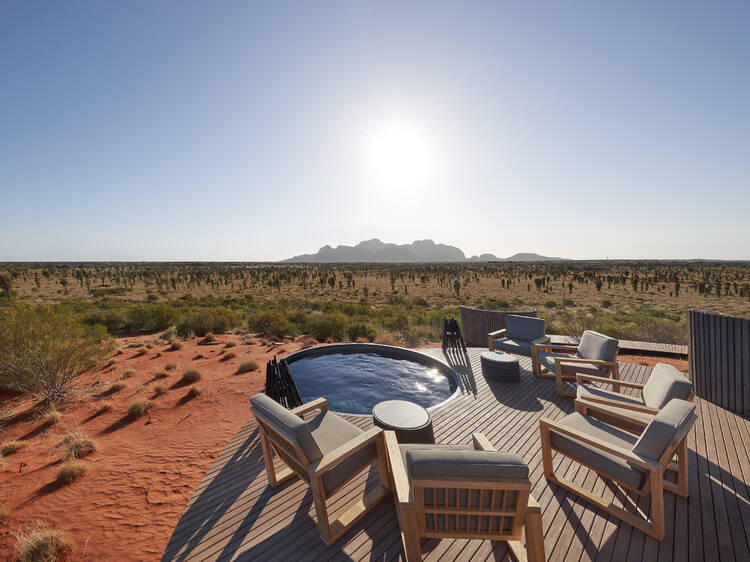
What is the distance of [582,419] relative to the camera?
3.36m

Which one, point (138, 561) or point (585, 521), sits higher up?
point (585, 521)

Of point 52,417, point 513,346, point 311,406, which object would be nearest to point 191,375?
point 52,417

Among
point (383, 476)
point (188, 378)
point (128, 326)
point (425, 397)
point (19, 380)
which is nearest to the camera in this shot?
point (383, 476)

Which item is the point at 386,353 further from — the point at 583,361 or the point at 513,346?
the point at 583,361

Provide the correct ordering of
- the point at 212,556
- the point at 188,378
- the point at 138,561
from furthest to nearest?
the point at 188,378 < the point at 138,561 < the point at 212,556

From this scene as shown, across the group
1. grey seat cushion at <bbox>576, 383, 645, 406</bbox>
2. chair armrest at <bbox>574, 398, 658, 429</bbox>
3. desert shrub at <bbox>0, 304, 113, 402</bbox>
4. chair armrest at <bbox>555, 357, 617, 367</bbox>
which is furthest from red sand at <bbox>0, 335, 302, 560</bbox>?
chair armrest at <bbox>555, 357, 617, 367</bbox>

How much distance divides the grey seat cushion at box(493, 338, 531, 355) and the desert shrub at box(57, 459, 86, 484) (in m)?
7.96

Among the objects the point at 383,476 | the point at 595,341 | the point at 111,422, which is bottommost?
the point at 111,422

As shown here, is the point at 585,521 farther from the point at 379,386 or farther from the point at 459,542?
the point at 379,386

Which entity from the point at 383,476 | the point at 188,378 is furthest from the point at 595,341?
the point at 188,378

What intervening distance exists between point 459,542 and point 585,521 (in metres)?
1.23

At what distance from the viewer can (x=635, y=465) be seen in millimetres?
2578

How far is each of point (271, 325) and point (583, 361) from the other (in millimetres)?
10921

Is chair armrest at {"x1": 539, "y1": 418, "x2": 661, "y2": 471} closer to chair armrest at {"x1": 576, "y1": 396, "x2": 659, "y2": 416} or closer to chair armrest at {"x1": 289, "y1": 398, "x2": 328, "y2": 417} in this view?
chair armrest at {"x1": 576, "y1": 396, "x2": 659, "y2": 416}
